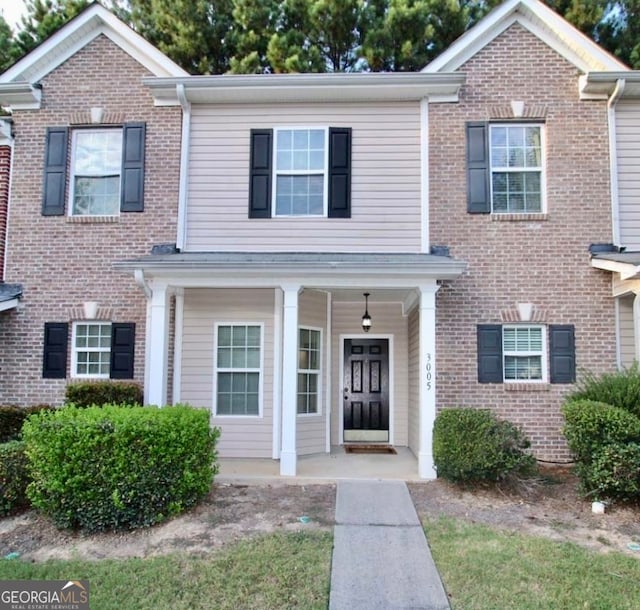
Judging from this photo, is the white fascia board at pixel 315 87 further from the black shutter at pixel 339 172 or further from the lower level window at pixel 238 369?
the lower level window at pixel 238 369

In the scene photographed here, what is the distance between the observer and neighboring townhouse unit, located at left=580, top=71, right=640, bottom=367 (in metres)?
8.13

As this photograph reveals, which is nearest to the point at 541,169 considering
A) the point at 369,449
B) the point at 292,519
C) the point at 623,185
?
the point at 623,185

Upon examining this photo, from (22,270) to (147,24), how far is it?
1044 cm

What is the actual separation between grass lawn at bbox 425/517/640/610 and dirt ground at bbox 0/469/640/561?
1.32ft

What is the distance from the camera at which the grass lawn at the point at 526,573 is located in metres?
3.96

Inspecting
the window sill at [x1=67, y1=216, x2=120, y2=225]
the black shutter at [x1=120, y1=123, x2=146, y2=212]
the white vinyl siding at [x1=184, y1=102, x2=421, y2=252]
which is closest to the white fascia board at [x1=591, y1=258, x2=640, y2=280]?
the white vinyl siding at [x1=184, y1=102, x2=421, y2=252]

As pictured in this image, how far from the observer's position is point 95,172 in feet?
29.1

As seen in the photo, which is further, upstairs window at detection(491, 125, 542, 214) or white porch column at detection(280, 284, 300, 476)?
upstairs window at detection(491, 125, 542, 214)

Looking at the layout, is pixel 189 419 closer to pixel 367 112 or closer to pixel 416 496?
pixel 416 496

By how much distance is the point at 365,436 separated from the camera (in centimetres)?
973

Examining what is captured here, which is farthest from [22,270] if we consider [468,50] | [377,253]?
[468,50]

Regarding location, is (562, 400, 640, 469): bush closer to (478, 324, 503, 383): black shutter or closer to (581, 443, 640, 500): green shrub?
(581, 443, 640, 500): green shrub

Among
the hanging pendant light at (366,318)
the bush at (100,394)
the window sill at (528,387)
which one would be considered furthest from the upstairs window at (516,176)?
the bush at (100,394)

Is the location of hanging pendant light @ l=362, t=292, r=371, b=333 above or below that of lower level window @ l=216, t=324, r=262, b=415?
above
